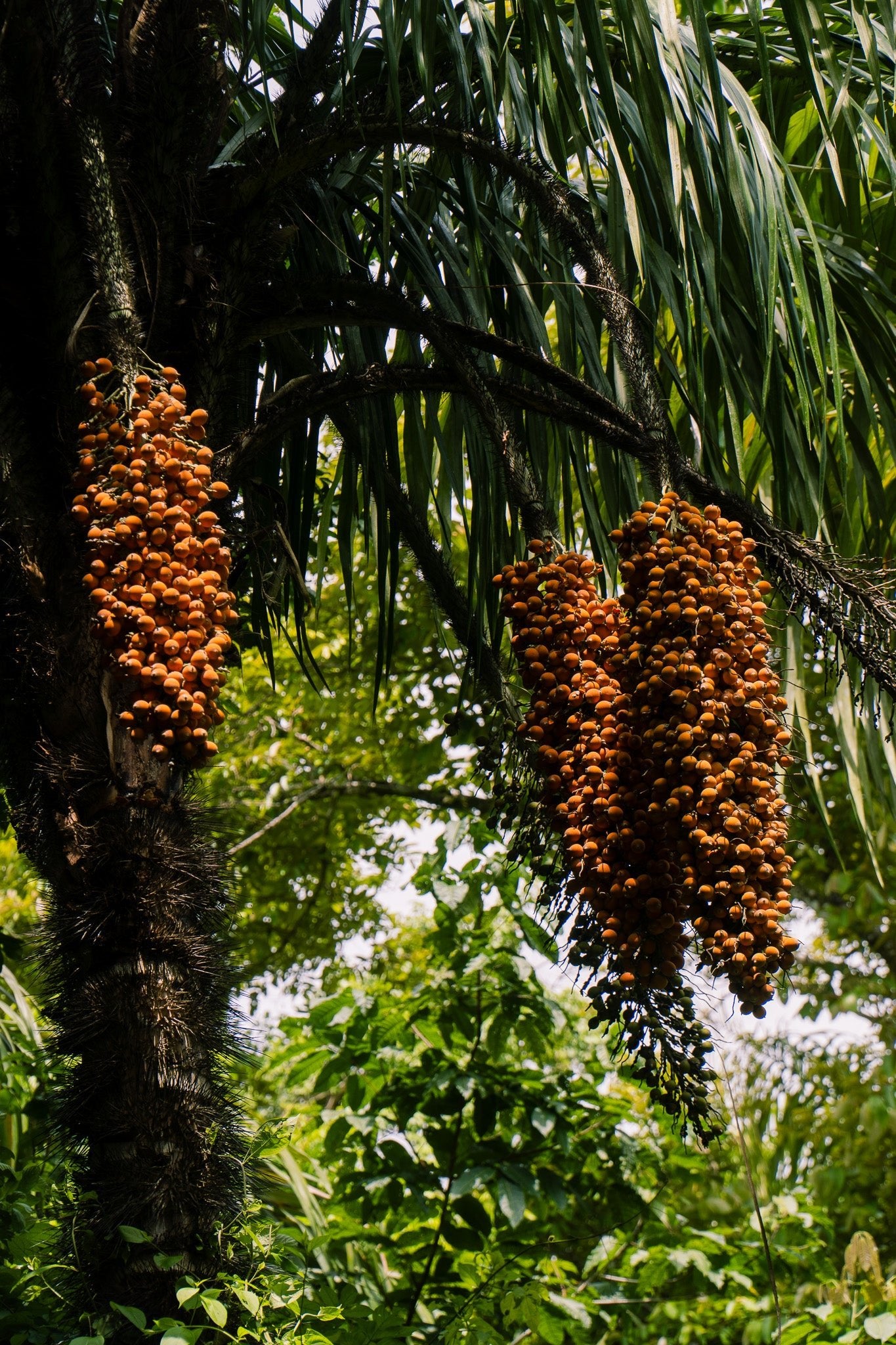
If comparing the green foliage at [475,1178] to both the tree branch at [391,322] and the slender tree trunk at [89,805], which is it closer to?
the slender tree trunk at [89,805]

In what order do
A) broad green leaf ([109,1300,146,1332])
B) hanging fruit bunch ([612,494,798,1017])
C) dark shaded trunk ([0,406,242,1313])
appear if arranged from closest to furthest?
hanging fruit bunch ([612,494,798,1017]), broad green leaf ([109,1300,146,1332]), dark shaded trunk ([0,406,242,1313])

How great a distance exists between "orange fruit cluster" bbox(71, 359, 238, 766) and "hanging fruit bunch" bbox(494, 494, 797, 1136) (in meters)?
0.36

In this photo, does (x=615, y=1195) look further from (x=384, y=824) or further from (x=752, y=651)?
(x=384, y=824)

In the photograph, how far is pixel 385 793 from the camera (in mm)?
6324

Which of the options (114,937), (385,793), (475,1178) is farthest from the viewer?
(385,793)

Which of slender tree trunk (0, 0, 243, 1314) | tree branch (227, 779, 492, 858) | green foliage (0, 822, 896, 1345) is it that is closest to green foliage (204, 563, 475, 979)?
tree branch (227, 779, 492, 858)

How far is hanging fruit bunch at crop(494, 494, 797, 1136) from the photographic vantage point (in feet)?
3.65

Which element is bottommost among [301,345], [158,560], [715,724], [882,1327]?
[882,1327]

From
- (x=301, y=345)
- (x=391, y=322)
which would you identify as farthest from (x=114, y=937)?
(x=301, y=345)

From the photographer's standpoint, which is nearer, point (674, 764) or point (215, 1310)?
point (674, 764)

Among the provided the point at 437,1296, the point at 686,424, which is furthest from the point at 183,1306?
the point at 686,424

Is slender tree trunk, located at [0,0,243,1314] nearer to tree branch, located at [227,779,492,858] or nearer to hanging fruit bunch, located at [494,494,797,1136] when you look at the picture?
hanging fruit bunch, located at [494,494,797,1136]

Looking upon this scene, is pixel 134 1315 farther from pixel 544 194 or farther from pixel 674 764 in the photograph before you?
pixel 544 194

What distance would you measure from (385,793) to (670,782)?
17.2ft
